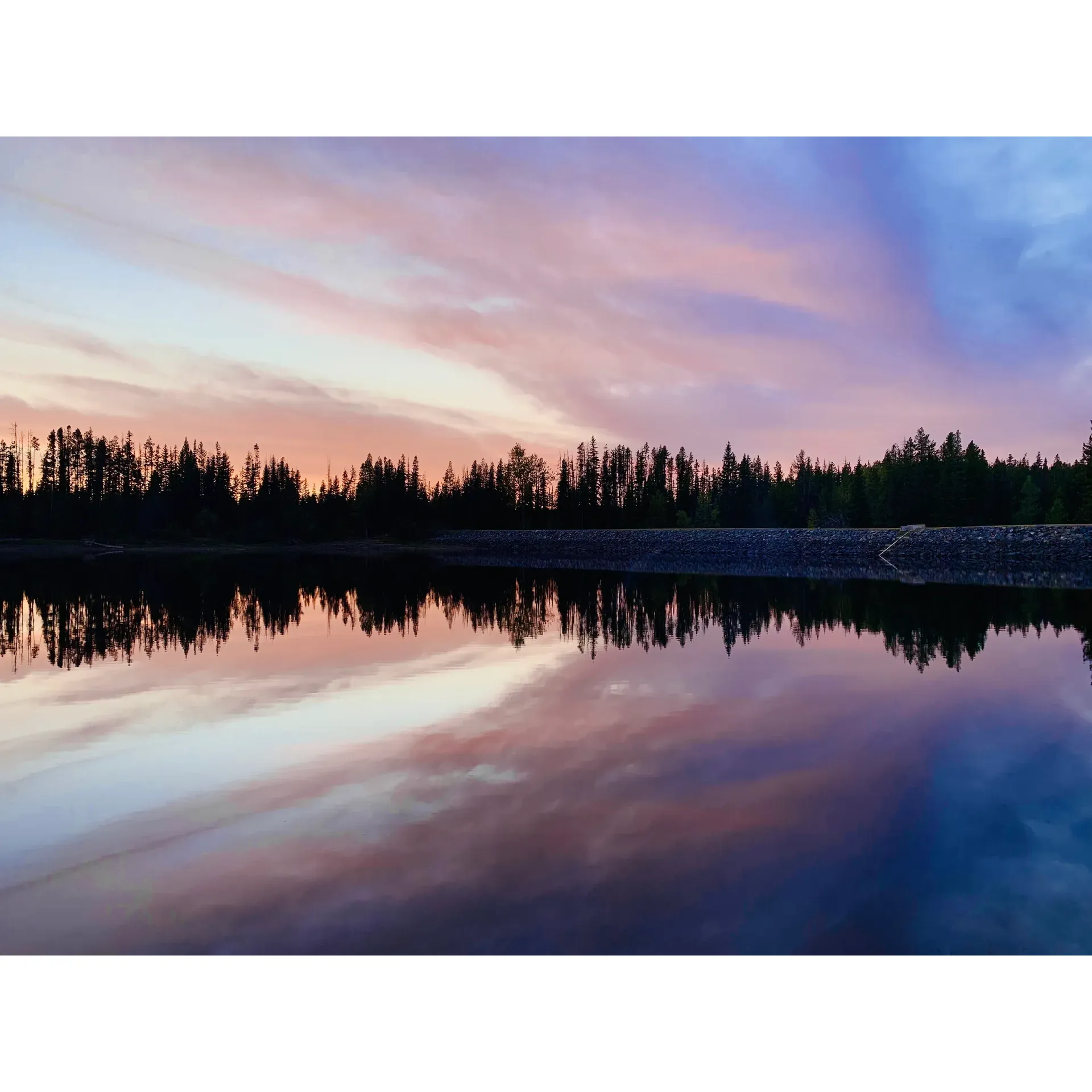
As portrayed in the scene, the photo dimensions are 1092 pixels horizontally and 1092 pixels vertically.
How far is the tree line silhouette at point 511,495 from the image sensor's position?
7888cm

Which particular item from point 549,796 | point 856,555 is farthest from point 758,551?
point 549,796

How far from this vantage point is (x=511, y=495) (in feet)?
350

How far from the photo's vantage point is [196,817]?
21.2 feet

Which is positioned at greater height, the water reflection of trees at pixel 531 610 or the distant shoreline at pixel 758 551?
the distant shoreline at pixel 758 551

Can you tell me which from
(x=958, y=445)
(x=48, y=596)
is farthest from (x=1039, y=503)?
(x=48, y=596)

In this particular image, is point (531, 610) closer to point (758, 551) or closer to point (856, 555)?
point (856, 555)

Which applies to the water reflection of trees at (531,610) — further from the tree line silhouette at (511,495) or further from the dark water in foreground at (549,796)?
the tree line silhouette at (511,495)

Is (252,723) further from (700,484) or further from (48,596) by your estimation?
(700,484)

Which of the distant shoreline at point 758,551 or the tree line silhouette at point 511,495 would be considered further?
the tree line silhouette at point 511,495

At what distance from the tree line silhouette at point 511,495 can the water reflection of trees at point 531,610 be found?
2014 inches

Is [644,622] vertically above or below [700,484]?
below

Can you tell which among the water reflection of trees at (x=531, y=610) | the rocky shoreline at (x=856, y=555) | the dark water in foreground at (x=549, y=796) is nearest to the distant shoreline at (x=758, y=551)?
the rocky shoreline at (x=856, y=555)

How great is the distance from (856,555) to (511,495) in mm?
60465

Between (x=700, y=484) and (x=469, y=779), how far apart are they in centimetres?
12800
